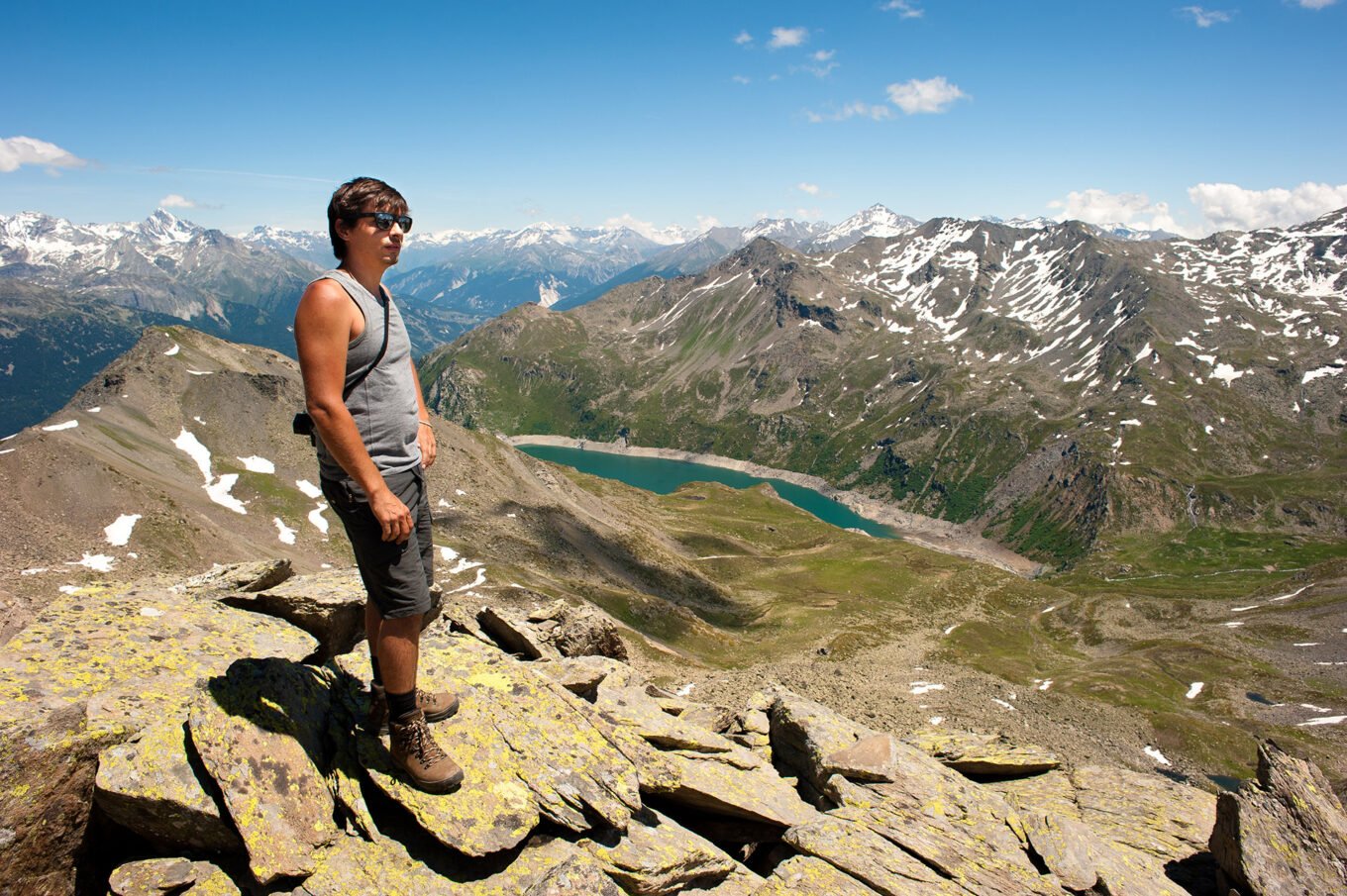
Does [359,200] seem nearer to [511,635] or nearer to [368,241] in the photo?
[368,241]

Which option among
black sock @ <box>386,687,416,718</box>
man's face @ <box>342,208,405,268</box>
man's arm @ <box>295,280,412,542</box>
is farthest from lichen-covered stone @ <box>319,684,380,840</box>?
man's face @ <box>342,208,405,268</box>

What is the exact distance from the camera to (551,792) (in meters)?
10.5

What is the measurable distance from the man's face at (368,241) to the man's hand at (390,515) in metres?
3.03

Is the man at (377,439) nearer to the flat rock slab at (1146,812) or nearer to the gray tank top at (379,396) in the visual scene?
the gray tank top at (379,396)

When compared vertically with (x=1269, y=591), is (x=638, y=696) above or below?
above

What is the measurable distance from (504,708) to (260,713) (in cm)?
377

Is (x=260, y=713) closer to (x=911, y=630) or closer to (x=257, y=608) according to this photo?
(x=257, y=608)

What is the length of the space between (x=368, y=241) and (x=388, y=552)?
13.5 feet

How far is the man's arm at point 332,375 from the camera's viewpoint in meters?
7.88

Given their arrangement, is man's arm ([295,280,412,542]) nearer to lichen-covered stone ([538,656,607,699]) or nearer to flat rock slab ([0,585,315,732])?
flat rock slab ([0,585,315,732])

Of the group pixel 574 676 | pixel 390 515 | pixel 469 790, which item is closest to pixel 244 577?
pixel 574 676

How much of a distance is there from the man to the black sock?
14 mm

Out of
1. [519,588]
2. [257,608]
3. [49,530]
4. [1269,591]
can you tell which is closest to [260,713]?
[257,608]

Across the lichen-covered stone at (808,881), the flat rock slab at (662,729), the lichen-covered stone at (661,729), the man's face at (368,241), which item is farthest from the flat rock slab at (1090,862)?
the man's face at (368,241)
